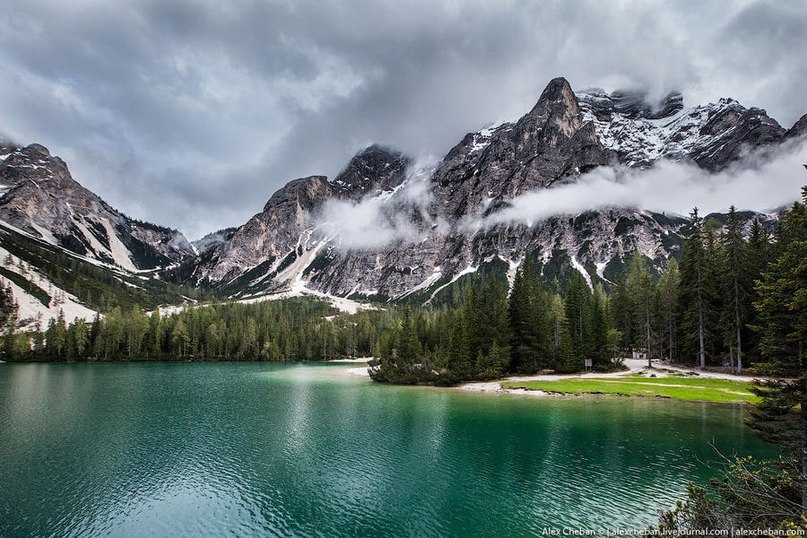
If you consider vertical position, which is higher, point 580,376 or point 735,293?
point 735,293

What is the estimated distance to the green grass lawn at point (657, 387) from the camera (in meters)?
50.3

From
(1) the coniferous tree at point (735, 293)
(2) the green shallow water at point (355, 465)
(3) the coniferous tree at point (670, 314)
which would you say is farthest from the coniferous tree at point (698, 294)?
(2) the green shallow water at point (355, 465)

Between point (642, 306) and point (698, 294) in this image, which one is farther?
point (642, 306)

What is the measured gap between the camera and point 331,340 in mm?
182000

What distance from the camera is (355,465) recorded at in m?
31.3

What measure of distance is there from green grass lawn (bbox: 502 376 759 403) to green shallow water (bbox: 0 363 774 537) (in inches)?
140

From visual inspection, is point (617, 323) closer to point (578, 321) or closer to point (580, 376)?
point (578, 321)

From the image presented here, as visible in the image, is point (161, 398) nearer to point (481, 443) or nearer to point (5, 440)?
point (5, 440)

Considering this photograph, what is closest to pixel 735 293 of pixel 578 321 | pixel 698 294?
pixel 698 294

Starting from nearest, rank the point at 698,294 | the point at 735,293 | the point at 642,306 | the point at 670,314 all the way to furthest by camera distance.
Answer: the point at 735,293 → the point at 698,294 → the point at 670,314 → the point at 642,306

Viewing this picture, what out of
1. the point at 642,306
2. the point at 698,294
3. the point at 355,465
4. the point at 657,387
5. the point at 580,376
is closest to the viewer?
the point at 355,465

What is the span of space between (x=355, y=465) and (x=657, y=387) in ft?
160

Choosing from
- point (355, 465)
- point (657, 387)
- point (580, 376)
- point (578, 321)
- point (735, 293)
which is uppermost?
point (735, 293)

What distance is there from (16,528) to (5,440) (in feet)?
80.4
